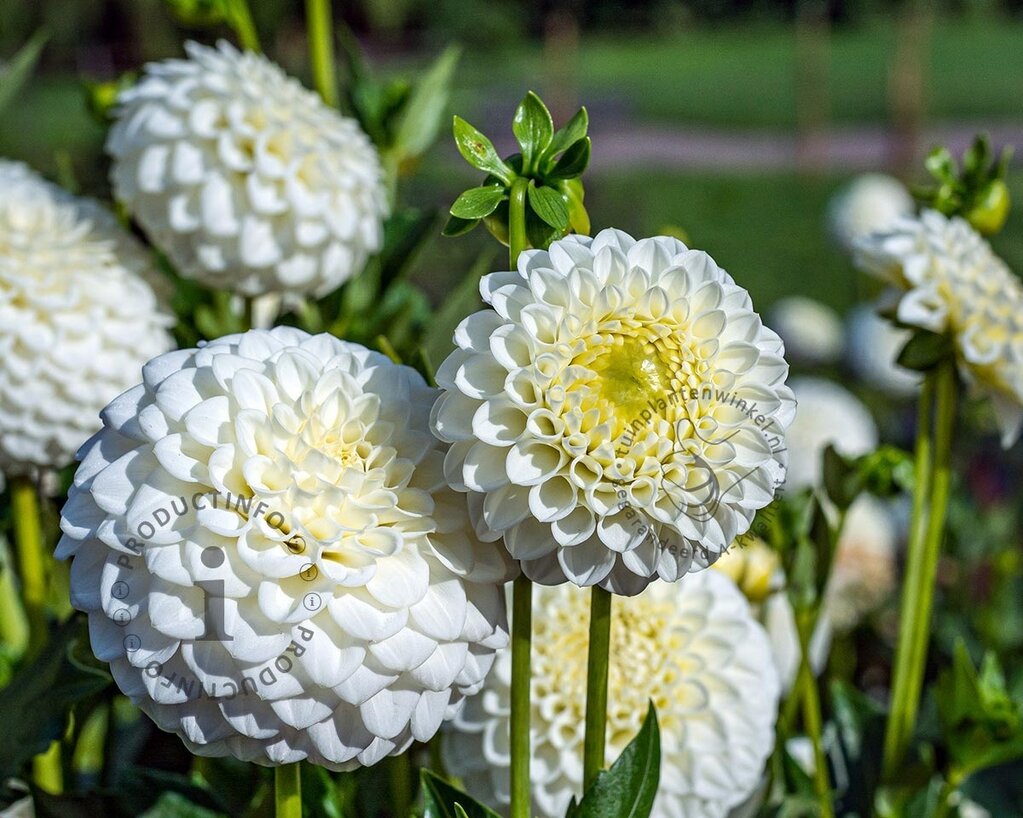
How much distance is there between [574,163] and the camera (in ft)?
1.14

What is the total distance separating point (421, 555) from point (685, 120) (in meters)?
8.51

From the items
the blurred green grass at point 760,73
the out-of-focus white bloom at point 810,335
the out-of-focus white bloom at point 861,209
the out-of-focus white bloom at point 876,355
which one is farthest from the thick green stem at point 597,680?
the blurred green grass at point 760,73

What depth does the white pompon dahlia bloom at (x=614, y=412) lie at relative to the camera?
0.31m

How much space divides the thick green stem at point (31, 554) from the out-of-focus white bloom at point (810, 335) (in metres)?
1.52

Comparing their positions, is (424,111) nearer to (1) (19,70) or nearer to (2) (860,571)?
(1) (19,70)

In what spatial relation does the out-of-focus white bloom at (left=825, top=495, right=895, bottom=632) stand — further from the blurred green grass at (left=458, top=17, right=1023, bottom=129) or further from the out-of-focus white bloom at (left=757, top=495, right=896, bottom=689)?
the blurred green grass at (left=458, top=17, right=1023, bottom=129)

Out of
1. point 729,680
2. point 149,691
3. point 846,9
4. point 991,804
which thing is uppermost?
point 149,691

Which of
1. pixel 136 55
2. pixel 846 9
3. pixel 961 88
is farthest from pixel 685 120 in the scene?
pixel 136 55

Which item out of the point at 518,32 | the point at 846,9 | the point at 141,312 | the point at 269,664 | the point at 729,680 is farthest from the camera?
the point at 518,32

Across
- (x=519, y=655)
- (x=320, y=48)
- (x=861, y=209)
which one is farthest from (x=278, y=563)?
(x=861, y=209)

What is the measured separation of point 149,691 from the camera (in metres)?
0.31

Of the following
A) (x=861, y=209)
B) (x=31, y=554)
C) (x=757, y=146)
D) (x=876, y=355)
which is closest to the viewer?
(x=31, y=554)

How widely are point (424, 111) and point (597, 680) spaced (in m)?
0.48

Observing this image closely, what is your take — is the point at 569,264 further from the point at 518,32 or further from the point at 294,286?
the point at 518,32
